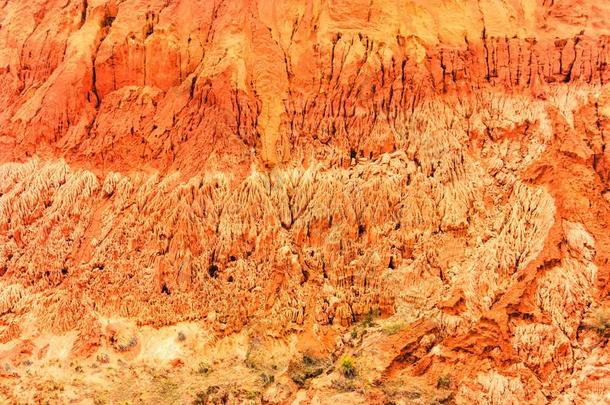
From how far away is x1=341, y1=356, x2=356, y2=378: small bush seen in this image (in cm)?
1444

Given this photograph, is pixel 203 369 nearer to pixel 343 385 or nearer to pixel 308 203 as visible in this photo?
pixel 343 385

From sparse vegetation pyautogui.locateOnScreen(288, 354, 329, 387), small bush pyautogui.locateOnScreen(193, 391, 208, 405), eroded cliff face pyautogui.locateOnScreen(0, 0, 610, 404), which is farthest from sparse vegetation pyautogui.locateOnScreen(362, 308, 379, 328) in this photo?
small bush pyautogui.locateOnScreen(193, 391, 208, 405)

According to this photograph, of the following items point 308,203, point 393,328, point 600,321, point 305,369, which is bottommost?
point 305,369

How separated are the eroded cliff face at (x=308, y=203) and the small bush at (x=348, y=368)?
0.08m

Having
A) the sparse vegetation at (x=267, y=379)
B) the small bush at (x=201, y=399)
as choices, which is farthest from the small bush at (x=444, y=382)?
the small bush at (x=201, y=399)

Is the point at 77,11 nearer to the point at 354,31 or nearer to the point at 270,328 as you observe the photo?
the point at 354,31

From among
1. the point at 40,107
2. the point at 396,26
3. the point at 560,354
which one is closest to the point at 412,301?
the point at 560,354

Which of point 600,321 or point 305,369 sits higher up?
point 600,321

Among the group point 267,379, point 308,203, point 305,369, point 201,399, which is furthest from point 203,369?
point 308,203

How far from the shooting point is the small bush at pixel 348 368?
14438 millimetres

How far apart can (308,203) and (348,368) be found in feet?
15.8

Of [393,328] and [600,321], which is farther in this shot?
[393,328]

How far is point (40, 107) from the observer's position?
19.2 meters

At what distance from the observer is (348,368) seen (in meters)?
14.5
